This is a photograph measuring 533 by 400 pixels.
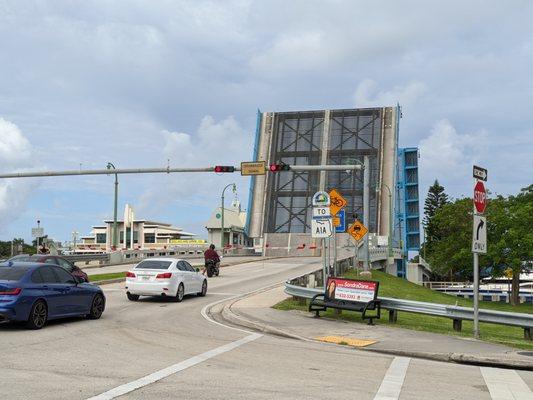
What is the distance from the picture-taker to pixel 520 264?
157 ft

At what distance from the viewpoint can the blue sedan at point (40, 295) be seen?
11848mm

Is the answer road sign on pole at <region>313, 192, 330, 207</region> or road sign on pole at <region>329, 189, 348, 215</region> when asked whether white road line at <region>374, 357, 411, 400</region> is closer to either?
road sign on pole at <region>313, 192, 330, 207</region>

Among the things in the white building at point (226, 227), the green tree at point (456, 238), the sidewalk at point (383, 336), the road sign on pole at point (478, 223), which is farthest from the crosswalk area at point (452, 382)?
the white building at point (226, 227)

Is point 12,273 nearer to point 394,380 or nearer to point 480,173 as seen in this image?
point 394,380

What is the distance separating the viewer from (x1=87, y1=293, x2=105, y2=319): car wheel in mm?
14469

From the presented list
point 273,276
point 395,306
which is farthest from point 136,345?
point 273,276

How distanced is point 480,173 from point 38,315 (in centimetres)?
932

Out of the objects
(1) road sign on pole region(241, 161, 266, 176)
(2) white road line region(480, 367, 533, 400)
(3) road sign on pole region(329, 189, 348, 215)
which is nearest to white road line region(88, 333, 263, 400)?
(2) white road line region(480, 367, 533, 400)

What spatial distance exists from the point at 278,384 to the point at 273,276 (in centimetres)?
2479

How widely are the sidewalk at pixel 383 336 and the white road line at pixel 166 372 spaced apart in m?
2.12

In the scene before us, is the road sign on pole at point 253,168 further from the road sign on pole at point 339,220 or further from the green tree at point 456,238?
the green tree at point 456,238

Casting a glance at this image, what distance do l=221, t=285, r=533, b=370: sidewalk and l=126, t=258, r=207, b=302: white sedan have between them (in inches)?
83.4

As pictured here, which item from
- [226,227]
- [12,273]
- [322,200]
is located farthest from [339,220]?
[226,227]

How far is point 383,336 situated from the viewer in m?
13.0
